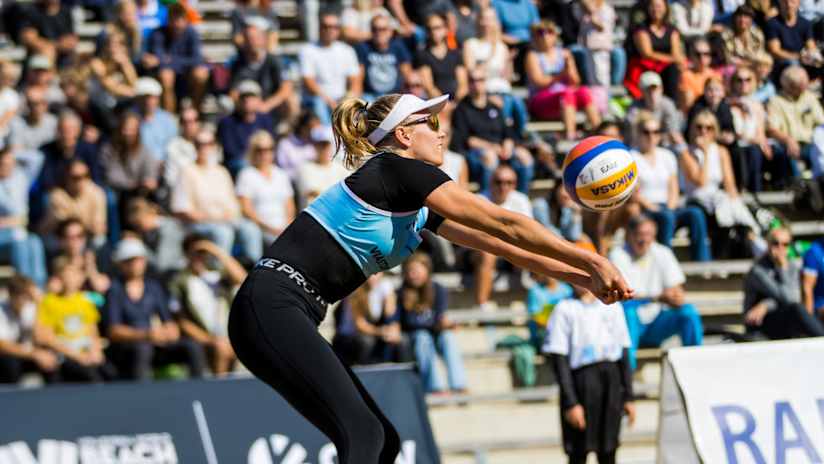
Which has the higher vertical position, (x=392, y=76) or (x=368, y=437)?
(x=392, y=76)

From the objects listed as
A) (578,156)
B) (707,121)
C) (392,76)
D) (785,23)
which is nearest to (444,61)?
(392,76)

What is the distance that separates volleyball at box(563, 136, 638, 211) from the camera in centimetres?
543

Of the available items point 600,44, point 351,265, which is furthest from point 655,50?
point 351,265

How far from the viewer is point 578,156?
5598mm

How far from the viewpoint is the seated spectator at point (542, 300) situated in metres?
9.97

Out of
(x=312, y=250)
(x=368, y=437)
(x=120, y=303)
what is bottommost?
(x=120, y=303)

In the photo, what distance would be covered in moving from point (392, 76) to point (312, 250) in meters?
7.52

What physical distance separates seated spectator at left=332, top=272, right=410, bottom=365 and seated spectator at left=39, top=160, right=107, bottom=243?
6.71 feet

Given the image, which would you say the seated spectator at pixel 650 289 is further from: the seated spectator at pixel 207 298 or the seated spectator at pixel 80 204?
the seated spectator at pixel 80 204

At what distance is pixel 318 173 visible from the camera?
10625 millimetres

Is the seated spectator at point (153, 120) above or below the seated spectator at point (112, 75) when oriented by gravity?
below

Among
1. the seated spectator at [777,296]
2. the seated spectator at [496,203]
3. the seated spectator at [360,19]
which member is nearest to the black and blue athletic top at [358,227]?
the seated spectator at [496,203]

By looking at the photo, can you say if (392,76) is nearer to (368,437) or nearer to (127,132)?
(127,132)

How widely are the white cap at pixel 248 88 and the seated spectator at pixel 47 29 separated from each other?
1.69 meters
